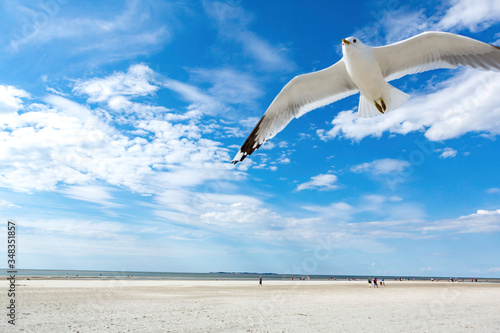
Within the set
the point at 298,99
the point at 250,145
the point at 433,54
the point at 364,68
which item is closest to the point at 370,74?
the point at 364,68

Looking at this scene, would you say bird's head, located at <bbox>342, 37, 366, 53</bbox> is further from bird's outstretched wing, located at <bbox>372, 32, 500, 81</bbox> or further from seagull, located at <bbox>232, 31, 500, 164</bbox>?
bird's outstretched wing, located at <bbox>372, 32, 500, 81</bbox>

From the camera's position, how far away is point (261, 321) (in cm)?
1070

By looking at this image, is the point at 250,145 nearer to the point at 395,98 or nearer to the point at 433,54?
the point at 395,98

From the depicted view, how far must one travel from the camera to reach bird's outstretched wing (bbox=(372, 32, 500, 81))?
19.1 feet

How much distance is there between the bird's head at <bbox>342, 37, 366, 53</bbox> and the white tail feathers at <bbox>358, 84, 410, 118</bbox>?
3.09 ft

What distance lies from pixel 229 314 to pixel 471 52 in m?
10.5

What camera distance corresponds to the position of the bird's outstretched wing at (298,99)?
7.33m

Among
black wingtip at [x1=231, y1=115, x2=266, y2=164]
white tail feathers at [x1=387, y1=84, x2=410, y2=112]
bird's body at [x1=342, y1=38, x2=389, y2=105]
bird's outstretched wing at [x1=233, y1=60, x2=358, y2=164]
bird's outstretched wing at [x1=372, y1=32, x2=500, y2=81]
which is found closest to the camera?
bird's outstretched wing at [x1=372, y1=32, x2=500, y2=81]

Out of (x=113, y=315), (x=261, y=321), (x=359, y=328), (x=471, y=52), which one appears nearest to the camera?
(x=471, y=52)

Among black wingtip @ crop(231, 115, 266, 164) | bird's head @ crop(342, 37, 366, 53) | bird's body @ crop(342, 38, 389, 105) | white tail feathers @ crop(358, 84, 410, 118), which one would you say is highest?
bird's head @ crop(342, 37, 366, 53)

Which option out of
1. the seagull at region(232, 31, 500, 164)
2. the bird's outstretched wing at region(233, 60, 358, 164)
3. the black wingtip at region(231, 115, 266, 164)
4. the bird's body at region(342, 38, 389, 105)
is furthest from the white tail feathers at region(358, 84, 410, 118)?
the black wingtip at region(231, 115, 266, 164)

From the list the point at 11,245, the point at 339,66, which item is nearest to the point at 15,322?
the point at 11,245

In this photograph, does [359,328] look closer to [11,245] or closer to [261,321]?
[261,321]

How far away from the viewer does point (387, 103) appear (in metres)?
6.58
